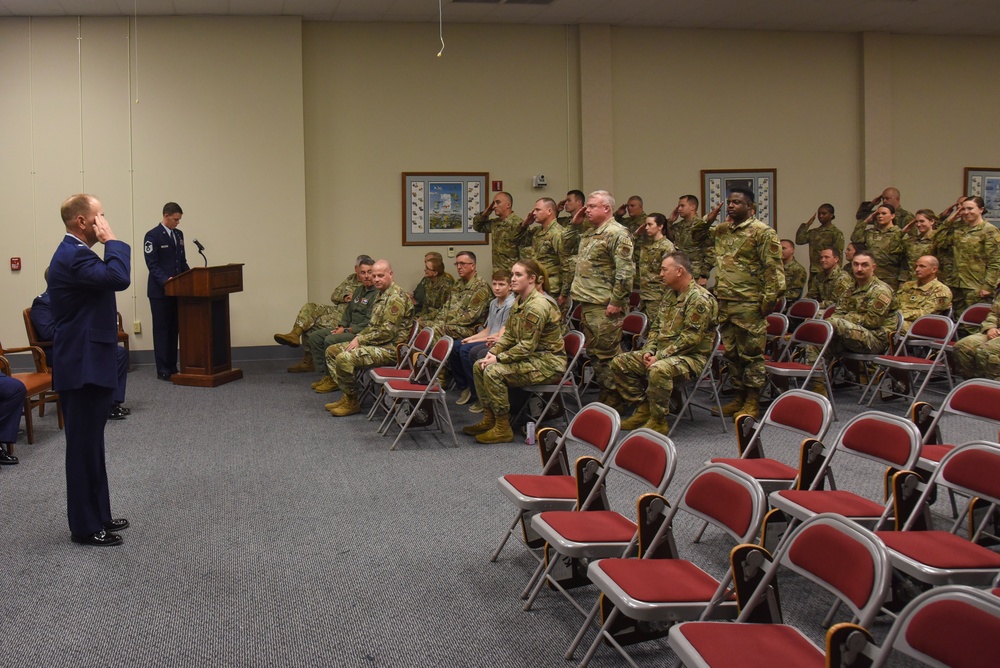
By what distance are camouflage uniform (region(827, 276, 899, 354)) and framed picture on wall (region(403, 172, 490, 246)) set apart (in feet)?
14.6

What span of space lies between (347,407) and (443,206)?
4.06m

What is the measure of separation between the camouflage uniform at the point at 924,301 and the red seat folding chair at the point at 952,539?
182 inches

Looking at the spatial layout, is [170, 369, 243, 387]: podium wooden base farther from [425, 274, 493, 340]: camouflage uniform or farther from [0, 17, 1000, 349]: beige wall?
[425, 274, 493, 340]: camouflage uniform

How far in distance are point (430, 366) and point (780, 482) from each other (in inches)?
140

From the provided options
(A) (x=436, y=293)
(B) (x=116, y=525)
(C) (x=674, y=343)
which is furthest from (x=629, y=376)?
(B) (x=116, y=525)

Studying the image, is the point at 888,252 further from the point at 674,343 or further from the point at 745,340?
the point at 674,343

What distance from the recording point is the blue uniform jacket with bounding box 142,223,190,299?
8.52 meters

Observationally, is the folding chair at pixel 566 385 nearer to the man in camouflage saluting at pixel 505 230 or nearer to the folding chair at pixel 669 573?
the folding chair at pixel 669 573

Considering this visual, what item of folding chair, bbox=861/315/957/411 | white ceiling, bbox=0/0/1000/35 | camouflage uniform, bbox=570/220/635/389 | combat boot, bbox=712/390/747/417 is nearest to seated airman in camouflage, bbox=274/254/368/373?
white ceiling, bbox=0/0/1000/35

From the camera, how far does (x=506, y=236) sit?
9.39m

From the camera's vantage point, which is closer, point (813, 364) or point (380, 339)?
point (813, 364)

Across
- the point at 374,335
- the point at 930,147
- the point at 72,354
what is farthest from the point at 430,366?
the point at 930,147

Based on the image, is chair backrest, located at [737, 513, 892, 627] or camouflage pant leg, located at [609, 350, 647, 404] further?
camouflage pant leg, located at [609, 350, 647, 404]

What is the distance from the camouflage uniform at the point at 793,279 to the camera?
10.1 m
